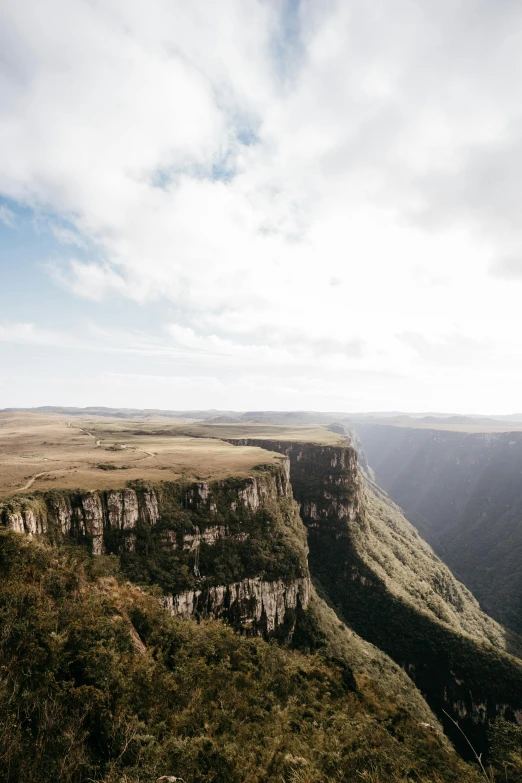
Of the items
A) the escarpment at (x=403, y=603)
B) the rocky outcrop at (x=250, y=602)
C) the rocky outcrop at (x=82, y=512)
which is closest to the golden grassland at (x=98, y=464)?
the rocky outcrop at (x=82, y=512)

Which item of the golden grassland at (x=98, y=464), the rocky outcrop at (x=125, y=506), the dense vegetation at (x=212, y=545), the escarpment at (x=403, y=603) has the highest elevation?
the golden grassland at (x=98, y=464)

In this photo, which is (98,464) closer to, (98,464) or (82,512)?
(98,464)

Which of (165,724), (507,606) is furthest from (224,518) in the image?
(507,606)

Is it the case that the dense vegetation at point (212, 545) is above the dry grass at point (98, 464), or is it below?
below

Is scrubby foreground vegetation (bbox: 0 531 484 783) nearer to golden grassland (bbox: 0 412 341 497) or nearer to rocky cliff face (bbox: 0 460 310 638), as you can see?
rocky cliff face (bbox: 0 460 310 638)

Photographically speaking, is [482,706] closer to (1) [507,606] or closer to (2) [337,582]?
(2) [337,582]

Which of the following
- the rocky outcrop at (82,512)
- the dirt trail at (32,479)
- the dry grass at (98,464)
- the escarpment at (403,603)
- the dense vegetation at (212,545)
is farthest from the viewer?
the escarpment at (403,603)

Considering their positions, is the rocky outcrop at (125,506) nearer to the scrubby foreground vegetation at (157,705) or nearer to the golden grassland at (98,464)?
the golden grassland at (98,464)
